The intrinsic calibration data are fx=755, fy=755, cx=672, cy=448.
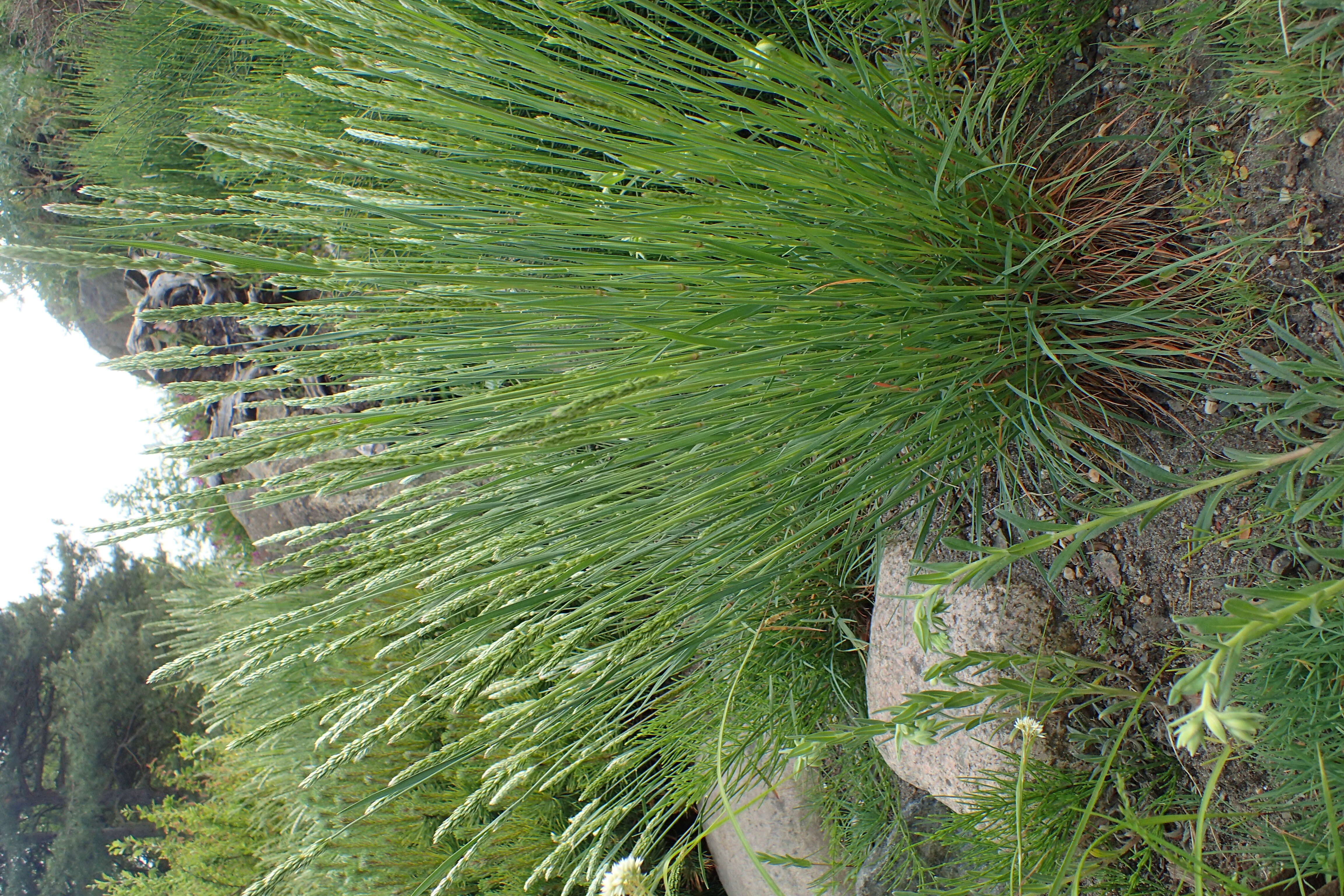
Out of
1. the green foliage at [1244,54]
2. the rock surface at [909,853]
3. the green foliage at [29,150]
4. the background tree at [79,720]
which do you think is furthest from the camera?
the background tree at [79,720]

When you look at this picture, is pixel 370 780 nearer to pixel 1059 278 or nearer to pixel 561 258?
pixel 561 258

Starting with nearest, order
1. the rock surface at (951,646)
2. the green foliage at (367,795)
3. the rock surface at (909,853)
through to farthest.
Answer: the rock surface at (951,646) < the rock surface at (909,853) < the green foliage at (367,795)

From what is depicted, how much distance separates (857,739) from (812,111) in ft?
2.20

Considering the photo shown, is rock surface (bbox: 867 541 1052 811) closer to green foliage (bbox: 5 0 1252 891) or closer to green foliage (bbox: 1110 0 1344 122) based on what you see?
Answer: green foliage (bbox: 5 0 1252 891)

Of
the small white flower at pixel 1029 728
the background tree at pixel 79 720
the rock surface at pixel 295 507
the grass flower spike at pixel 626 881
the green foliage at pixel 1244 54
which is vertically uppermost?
the background tree at pixel 79 720

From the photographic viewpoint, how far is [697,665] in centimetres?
186

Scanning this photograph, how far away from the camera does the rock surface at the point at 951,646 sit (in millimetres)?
1080

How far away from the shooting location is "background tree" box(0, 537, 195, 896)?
4.62m

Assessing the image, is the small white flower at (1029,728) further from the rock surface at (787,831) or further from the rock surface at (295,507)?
the rock surface at (295,507)

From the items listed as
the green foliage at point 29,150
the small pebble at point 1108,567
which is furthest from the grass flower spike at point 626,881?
the green foliage at point 29,150

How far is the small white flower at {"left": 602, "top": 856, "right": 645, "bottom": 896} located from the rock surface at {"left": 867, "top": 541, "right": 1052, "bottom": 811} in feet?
1.49

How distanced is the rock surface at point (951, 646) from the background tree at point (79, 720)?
4.46 m

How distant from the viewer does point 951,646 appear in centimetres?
111

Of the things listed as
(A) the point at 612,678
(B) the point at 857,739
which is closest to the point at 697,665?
(A) the point at 612,678
